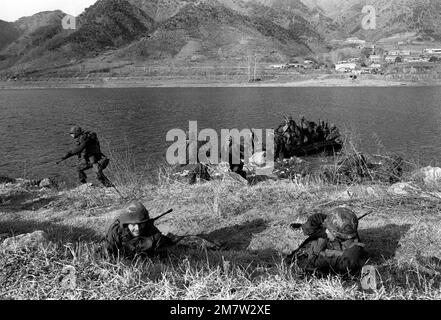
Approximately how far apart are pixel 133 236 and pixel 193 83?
278ft

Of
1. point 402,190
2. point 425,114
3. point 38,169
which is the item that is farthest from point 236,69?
point 402,190

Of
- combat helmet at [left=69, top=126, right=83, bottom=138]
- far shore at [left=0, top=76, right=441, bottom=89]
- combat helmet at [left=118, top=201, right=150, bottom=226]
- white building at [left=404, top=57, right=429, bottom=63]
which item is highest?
white building at [left=404, top=57, right=429, bottom=63]

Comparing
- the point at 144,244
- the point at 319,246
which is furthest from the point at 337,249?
the point at 144,244

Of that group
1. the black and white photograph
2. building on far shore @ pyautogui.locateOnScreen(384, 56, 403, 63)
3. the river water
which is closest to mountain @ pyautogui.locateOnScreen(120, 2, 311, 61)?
building on far shore @ pyautogui.locateOnScreen(384, 56, 403, 63)

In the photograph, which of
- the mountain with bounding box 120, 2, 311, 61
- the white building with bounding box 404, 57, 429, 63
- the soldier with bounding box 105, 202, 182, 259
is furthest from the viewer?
the mountain with bounding box 120, 2, 311, 61

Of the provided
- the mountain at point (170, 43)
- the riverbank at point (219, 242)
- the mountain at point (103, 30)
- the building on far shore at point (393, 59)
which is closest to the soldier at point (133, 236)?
the riverbank at point (219, 242)

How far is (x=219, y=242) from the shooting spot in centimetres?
581

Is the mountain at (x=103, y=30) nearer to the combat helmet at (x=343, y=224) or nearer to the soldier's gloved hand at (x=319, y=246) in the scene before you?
the soldier's gloved hand at (x=319, y=246)

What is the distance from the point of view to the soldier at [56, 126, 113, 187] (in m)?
11.1

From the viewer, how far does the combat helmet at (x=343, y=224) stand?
169 inches

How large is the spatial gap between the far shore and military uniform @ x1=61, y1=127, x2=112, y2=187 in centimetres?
7213

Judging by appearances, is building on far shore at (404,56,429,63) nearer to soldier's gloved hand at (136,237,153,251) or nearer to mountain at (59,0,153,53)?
mountain at (59,0,153,53)

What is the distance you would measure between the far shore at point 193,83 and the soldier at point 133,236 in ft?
256
